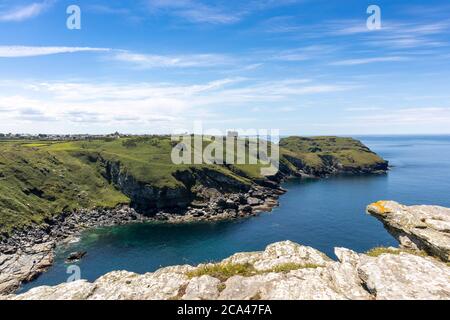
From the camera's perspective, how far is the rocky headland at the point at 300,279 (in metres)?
16.2

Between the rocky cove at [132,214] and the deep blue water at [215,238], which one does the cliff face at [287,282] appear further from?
the rocky cove at [132,214]

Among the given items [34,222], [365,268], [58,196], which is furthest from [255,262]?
[58,196]

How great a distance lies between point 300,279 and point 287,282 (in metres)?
0.78

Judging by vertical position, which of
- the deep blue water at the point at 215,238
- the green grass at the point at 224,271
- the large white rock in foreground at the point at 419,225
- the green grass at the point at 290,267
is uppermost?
the large white rock in foreground at the point at 419,225

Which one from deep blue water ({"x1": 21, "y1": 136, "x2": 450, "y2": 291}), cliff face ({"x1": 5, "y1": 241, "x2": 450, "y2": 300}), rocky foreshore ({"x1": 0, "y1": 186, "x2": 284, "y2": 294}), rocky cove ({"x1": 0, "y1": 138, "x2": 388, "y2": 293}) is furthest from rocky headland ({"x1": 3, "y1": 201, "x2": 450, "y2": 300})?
rocky cove ({"x1": 0, "y1": 138, "x2": 388, "y2": 293})

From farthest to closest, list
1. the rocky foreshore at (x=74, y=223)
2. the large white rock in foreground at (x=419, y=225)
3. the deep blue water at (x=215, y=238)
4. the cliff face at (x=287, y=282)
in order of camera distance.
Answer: the deep blue water at (x=215, y=238) < the rocky foreshore at (x=74, y=223) < the large white rock in foreground at (x=419, y=225) < the cliff face at (x=287, y=282)

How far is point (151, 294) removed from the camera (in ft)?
60.2

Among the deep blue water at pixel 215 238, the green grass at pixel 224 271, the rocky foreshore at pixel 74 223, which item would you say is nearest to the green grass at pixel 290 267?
the green grass at pixel 224 271

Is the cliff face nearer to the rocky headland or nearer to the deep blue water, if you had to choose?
the rocky headland

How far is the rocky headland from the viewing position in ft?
53.2

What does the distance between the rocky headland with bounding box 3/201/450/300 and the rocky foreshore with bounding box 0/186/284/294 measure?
Result: 9238 cm
